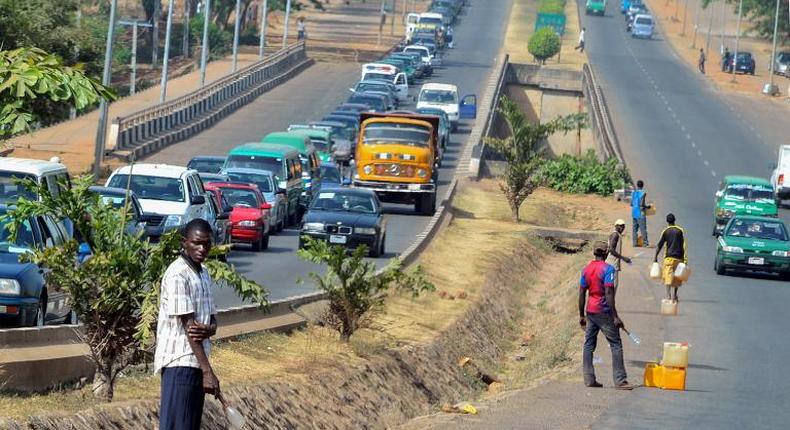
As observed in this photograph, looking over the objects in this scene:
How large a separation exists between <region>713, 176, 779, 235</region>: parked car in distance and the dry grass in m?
3.61

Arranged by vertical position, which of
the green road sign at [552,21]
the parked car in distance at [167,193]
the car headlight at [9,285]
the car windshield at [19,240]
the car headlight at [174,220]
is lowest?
the car headlight at [174,220]

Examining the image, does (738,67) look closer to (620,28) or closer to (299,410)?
(620,28)

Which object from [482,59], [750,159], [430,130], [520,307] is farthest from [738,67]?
[520,307]

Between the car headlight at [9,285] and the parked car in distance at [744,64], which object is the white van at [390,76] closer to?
the parked car in distance at [744,64]

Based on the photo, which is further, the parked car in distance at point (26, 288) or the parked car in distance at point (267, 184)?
the parked car in distance at point (267, 184)

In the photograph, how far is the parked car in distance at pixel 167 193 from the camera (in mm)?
27531

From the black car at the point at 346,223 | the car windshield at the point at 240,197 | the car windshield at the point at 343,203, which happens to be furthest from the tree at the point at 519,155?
the car windshield at the point at 240,197

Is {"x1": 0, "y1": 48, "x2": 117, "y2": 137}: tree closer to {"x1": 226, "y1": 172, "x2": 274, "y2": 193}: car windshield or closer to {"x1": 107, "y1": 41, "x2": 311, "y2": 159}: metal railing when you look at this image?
{"x1": 226, "y1": 172, "x2": 274, "y2": 193}: car windshield

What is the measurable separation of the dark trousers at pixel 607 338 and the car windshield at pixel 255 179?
61.8 ft

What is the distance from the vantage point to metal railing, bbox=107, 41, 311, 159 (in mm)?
53219

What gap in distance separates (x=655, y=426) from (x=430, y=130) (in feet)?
92.5

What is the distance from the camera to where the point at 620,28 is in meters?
132

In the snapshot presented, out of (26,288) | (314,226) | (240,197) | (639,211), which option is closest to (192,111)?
(639,211)

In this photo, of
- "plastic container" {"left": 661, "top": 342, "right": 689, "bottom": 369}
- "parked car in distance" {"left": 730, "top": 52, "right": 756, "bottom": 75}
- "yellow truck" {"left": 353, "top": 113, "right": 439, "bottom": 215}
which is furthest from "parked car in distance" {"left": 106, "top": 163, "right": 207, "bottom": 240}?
"parked car in distance" {"left": 730, "top": 52, "right": 756, "bottom": 75}
